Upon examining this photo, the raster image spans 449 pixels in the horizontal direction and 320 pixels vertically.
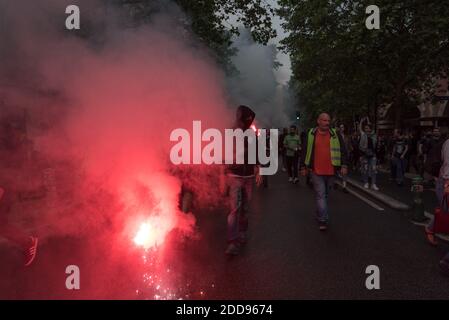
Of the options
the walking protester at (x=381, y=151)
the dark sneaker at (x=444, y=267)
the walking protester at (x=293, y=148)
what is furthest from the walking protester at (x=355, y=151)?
the dark sneaker at (x=444, y=267)

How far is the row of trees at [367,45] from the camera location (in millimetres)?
13773

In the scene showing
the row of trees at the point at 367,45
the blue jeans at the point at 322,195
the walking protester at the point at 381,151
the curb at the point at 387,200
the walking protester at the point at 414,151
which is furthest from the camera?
the walking protester at the point at 381,151

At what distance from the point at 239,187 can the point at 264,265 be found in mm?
1147

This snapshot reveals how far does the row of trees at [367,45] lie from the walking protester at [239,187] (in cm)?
840

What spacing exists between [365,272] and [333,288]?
0.62 m

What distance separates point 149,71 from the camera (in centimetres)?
744

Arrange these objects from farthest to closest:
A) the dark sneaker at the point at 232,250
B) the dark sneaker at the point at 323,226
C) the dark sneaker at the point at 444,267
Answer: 1. the dark sneaker at the point at 323,226
2. the dark sneaker at the point at 232,250
3. the dark sneaker at the point at 444,267

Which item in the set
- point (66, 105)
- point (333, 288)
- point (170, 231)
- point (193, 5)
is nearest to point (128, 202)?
point (170, 231)

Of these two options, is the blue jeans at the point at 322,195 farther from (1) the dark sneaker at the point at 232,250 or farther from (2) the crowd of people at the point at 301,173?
(1) the dark sneaker at the point at 232,250

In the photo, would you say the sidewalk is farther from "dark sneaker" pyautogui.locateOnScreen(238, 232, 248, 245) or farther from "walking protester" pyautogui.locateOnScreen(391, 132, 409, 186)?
"dark sneaker" pyautogui.locateOnScreen(238, 232, 248, 245)

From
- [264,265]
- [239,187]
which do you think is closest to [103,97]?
[239,187]

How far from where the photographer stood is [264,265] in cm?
495

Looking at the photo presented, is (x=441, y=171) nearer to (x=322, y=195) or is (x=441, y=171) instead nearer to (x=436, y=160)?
(x=436, y=160)

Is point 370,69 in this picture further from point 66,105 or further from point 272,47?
point 272,47
